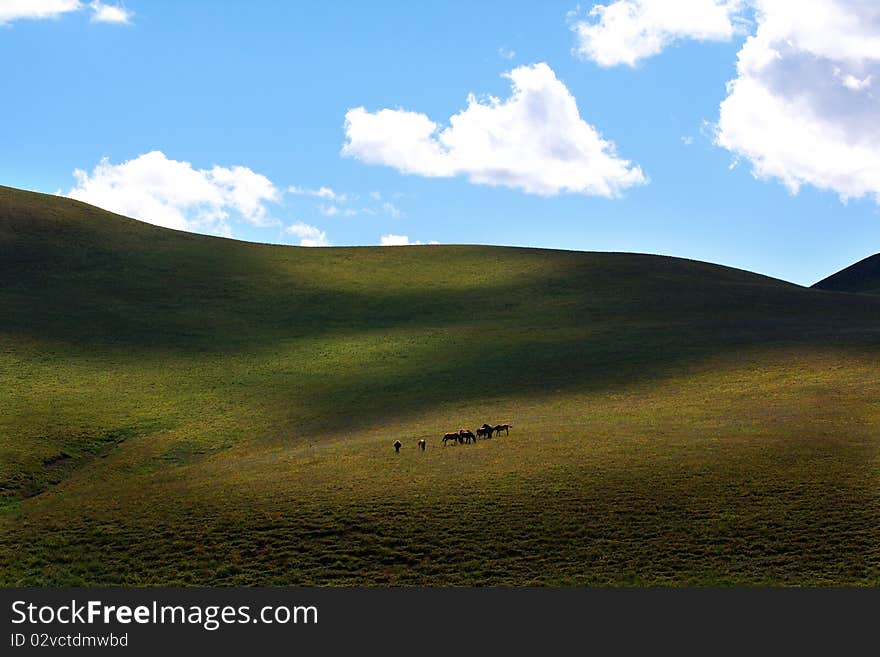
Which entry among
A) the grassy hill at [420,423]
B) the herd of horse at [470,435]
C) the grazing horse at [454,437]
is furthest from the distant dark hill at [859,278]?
the grazing horse at [454,437]

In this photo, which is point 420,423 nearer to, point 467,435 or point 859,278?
point 467,435

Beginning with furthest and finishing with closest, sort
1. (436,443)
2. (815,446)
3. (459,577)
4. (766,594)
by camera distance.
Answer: (436,443)
(815,446)
(459,577)
(766,594)

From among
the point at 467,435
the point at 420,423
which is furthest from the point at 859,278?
the point at 467,435

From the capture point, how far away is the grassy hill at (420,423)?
2898 centimetres

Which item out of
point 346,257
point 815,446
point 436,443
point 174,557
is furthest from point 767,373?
point 346,257

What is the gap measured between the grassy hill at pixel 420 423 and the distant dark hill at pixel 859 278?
86.3 meters

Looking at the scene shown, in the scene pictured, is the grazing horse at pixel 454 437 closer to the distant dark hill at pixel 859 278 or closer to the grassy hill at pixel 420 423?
the grassy hill at pixel 420 423

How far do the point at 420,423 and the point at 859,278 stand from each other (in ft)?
549

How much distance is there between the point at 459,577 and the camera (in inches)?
1061

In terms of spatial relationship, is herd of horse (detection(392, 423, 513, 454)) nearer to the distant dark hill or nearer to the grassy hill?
the grassy hill

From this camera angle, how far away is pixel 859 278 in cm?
18988

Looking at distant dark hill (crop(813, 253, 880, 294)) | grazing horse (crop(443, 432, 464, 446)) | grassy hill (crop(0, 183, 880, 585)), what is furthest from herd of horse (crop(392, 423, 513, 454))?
distant dark hill (crop(813, 253, 880, 294))

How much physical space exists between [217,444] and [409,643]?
A: 30566mm

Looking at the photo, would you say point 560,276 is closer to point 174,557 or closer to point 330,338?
point 330,338
